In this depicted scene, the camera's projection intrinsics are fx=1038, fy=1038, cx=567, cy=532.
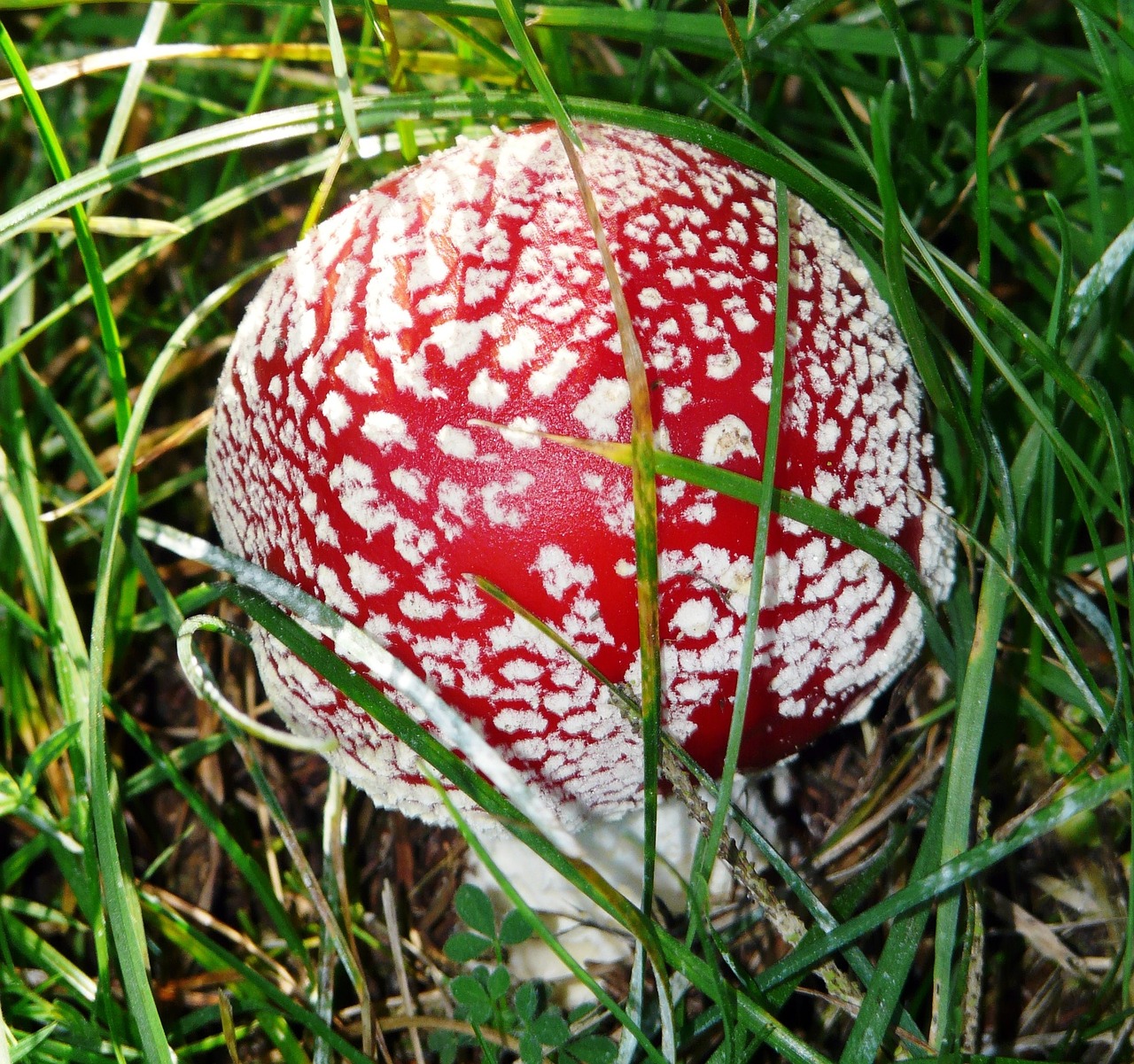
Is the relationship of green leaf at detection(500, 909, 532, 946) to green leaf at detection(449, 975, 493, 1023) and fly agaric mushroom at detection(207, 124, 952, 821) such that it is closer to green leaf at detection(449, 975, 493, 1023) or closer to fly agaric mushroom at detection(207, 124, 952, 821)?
green leaf at detection(449, 975, 493, 1023)

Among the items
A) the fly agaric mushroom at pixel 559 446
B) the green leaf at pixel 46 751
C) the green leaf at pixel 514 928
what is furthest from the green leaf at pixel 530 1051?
the green leaf at pixel 46 751

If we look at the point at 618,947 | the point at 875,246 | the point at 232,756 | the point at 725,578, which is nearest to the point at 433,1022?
the point at 618,947

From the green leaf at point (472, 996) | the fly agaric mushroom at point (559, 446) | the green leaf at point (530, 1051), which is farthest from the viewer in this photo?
the green leaf at point (472, 996)

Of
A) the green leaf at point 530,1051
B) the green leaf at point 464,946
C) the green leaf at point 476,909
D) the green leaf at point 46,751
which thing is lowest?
the green leaf at point 530,1051

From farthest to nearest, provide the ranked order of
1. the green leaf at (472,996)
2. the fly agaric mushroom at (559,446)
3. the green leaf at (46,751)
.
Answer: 1. the green leaf at (46,751)
2. the green leaf at (472,996)
3. the fly agaric mushroom at (559,446)

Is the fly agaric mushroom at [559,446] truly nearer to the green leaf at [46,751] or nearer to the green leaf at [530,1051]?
the green leaf at [530,1051]

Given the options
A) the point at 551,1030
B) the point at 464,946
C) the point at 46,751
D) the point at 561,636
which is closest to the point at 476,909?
the point at 464,946

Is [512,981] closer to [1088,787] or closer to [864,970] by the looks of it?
[864,970]
